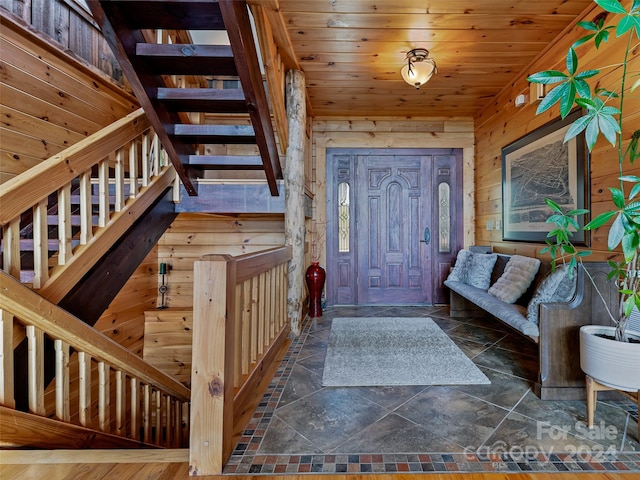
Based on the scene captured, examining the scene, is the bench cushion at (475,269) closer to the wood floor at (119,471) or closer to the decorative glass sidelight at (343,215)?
the decorative glass sidelight at (343,215)

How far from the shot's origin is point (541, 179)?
9.12 feet

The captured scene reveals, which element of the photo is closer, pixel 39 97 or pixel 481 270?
pixel 39 97

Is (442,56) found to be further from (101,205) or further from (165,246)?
(165,246)

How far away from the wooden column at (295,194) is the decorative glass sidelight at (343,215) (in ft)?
4.16

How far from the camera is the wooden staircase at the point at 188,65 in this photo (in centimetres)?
166

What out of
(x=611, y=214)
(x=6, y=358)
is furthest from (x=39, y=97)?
(x=611, y=214)

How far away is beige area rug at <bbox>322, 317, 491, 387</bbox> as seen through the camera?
198 centimetres

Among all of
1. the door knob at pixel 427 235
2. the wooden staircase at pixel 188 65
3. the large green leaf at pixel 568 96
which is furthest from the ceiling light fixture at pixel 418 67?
the door knob at pixel 427 235

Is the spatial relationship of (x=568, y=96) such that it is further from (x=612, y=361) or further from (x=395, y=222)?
(x=395, y=222)

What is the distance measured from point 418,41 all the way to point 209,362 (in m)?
2.98

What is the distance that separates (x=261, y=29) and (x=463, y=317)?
3.45m

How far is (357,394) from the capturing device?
1817 millimetres

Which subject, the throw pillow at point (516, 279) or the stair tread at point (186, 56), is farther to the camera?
the throw pillow at point (516, 279)

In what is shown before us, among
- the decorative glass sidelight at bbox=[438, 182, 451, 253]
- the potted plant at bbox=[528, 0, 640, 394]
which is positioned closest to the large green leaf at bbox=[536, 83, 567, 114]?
the potted plant at bbox=[528, 0, 640, 394]
